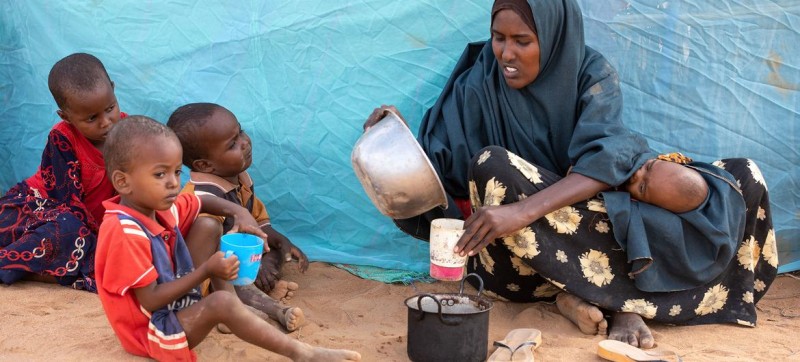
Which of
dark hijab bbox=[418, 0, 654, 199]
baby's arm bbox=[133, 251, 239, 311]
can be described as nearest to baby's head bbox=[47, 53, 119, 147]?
baby's arm bbox=[133, 251, 239, 311]

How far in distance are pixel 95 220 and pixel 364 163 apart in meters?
1.40

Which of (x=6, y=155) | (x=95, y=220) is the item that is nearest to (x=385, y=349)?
(x=95, y=220)

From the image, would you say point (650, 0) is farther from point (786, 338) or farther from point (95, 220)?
point (95, 220)

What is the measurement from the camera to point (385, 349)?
3.03 m

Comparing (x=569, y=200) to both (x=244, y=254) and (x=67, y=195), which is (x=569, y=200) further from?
(x=67, y=195)

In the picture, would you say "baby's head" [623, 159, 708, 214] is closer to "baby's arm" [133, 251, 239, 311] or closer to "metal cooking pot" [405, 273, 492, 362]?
"metal cooking pot" [405, 273, 492, 362]

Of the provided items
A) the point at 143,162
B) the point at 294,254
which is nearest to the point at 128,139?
the point at 143,162

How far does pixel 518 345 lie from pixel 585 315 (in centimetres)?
39

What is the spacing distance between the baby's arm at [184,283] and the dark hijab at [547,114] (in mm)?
1206

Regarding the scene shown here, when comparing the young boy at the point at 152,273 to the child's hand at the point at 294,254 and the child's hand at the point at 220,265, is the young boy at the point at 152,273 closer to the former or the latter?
the child's hand at the point at 220,265

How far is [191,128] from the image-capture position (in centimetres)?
351

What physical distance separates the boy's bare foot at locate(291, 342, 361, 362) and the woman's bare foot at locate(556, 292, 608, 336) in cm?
92

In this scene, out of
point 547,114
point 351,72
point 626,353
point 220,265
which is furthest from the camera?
point 351,72

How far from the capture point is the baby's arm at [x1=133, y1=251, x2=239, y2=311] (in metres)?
2.59
